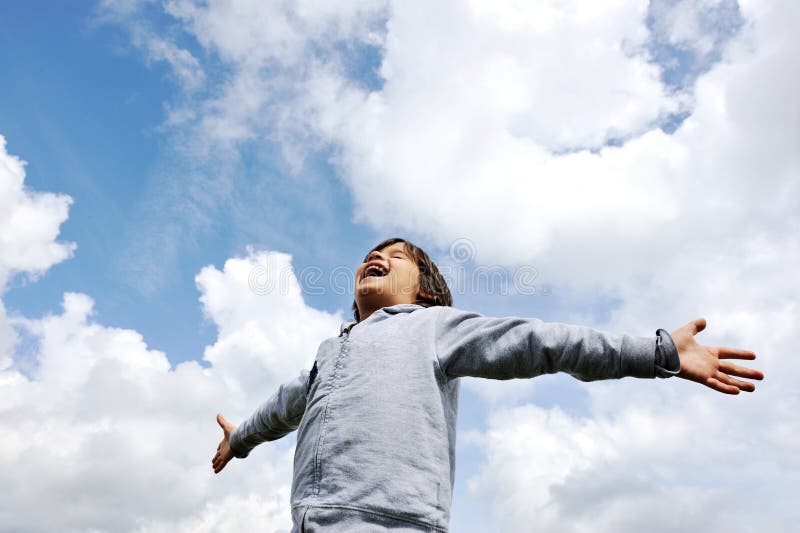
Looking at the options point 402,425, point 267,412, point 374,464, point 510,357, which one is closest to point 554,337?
point 510,357

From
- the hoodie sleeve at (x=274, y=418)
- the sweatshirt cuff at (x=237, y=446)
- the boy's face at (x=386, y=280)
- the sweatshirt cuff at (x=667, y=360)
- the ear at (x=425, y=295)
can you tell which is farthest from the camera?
the sweatshirt cuff at (x=237, y=446)

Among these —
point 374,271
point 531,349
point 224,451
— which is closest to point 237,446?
point 224,451

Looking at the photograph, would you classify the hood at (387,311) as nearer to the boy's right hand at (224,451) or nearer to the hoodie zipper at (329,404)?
the hoodie zipper at (329,404)

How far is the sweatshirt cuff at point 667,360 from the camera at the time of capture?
314 centimetres

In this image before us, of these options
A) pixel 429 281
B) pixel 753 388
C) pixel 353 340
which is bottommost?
pixel 753 388

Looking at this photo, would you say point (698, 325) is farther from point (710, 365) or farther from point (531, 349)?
point (531, 349)

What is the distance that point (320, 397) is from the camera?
3.73 meters

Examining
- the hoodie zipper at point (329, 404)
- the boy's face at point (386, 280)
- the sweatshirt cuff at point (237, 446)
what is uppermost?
the boy's face at point (386, 280)

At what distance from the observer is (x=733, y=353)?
10.8 ft

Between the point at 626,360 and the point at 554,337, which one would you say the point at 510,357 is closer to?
the point at 554,337

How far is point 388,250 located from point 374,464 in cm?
192

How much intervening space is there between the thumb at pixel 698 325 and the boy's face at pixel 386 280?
6.02 ft

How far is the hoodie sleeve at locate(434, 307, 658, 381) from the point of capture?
320 cm

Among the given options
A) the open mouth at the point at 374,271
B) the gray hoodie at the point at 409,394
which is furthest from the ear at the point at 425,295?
the gray hoodie at the point at 409,394
